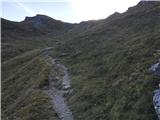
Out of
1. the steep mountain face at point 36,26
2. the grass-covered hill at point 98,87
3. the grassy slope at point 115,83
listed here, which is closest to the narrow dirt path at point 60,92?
the grass-covered hill at point 98,87

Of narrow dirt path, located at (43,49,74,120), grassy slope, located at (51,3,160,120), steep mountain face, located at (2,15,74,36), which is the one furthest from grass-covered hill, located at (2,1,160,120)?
steep mountain face, located at (2,15,74,36)

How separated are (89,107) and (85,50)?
30594 millimetres

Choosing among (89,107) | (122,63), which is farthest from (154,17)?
(89,107)

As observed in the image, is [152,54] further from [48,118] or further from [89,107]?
[48,118]

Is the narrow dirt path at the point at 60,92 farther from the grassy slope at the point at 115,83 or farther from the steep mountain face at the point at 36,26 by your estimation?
the steep mountain face at the point at 36,26

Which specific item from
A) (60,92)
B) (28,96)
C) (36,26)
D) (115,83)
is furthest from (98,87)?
(36,26)

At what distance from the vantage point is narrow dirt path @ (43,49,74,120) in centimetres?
2880

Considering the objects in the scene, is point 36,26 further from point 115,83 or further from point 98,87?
point 115,83

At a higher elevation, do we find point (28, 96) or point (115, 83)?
point (115, 83)

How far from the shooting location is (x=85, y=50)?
5784cm

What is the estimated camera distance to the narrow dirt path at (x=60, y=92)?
94.5 feet

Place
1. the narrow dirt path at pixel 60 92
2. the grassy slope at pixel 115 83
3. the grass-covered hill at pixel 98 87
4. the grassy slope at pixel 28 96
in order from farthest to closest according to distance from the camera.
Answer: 1. the grassy slope at pixel 28 96
2. the narrow dirt path at pixel 60 92
3. the grass-covered hill at pixel 98 87
4. the grassy slope at pixel 115 83

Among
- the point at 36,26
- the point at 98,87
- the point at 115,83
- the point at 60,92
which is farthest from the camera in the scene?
the point at 36,26

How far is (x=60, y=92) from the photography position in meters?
35.9
